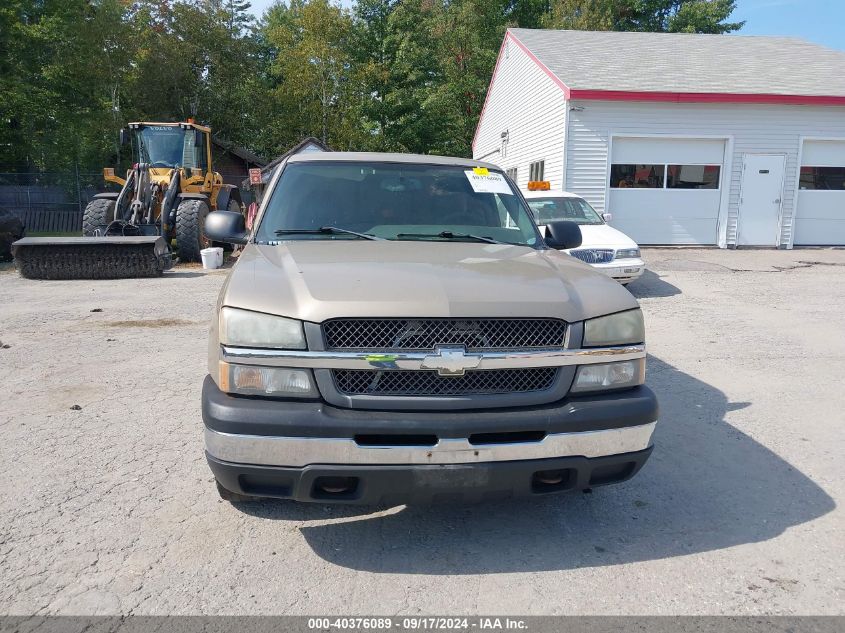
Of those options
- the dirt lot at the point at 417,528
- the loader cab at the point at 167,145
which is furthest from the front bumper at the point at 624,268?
the loader cab at the point at 167,145

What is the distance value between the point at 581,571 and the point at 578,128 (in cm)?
1428

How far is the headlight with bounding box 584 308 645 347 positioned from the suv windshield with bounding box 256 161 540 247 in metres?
1.17

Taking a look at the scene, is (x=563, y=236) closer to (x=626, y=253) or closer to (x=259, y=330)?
(x=259, y=330)

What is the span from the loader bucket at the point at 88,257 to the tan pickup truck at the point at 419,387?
376 inches

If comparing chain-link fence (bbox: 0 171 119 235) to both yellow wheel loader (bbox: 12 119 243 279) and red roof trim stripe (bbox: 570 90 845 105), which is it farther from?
red roof trim stripe (bbox: 570 90 845 105)

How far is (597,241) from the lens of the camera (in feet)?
32.3

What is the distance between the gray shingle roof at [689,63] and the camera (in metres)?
15.6

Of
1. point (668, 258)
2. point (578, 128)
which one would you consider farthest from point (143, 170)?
point (668, 258)

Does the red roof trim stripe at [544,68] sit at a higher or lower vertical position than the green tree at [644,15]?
lower

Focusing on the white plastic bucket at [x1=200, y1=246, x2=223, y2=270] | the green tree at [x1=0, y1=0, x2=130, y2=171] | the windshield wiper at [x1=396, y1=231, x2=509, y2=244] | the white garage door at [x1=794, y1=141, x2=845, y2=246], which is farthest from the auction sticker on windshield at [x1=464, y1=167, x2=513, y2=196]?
the green tree at [x1=0, y1=0, x2=130, y2=171]

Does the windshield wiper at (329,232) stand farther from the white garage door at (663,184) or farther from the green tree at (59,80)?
the green tree at (59,80)

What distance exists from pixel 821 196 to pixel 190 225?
15.1 m

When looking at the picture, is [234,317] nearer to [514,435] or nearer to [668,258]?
[514,435]

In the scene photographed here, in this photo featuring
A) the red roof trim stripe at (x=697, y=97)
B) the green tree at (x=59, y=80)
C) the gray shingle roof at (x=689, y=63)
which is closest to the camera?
the red roof trim stripe at (x=697, y=97)
